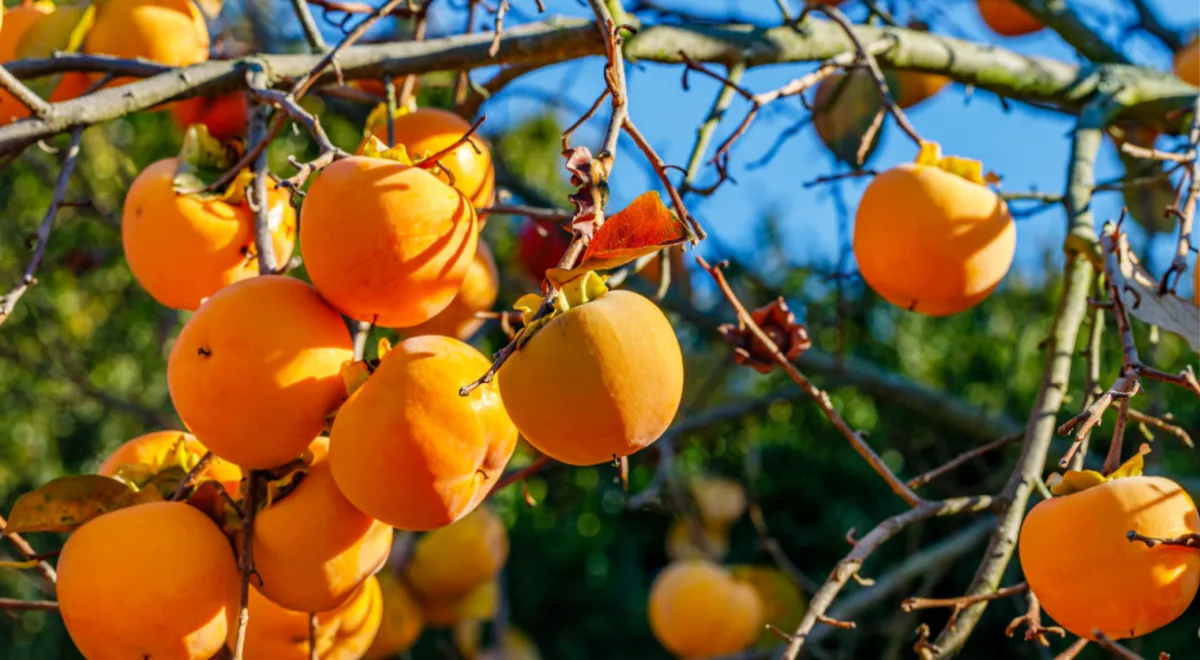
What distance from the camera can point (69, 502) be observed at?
1069mm

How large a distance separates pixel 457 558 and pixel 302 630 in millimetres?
1478

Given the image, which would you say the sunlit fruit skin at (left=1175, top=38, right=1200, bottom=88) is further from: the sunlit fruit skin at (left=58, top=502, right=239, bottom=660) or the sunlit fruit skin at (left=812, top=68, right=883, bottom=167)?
the sunlit fruit skin at (left=58, top=502, right=239, bottom=660)

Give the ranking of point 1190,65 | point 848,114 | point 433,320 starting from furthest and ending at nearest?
point 1190,65, point 848,114, point 433,320

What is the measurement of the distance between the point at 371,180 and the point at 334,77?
449 mm

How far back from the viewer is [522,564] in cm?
325

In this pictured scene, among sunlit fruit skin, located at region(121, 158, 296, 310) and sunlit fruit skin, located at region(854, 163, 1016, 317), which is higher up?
sunlit fruit skin, located at region(121, 158, 296, 310)

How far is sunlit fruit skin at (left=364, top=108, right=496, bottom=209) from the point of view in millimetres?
1249

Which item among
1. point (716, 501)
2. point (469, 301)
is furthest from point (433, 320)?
point (716, 501)

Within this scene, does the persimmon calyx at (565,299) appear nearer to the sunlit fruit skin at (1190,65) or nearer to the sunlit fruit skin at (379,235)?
the sunlit fruit skin at (379,235)

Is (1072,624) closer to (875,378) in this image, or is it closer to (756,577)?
(875,378)

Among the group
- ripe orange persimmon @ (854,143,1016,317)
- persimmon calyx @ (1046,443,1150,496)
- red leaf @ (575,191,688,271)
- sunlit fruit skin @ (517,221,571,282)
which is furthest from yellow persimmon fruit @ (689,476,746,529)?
red leaf @ (575,191,688,271)

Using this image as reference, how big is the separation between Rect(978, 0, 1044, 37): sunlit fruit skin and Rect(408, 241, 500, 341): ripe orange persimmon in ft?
4.35

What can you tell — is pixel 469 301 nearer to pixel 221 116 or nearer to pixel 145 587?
pixel 221 116

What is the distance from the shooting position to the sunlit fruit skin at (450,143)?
1.25m
